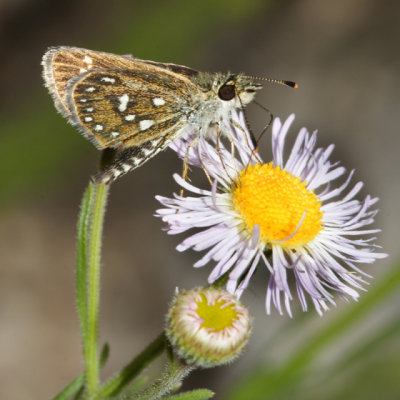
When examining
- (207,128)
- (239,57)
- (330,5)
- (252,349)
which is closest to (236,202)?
(207,128)

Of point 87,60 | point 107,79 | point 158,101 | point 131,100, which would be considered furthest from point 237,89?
point 87,60

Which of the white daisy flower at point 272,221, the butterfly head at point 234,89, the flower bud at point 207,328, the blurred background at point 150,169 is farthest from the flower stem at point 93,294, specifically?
the blurred background at point 150,169

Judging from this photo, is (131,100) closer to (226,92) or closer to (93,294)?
(226,92)

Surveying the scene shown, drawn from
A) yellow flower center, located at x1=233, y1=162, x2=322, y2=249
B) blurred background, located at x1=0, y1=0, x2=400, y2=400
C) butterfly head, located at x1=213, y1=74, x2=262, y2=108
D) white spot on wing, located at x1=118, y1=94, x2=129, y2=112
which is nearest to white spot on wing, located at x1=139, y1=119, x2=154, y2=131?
white spot on wing, located at x1=118, y1=94, x2=129, y2=112

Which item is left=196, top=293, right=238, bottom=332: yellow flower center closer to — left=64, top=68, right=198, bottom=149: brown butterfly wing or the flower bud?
the flower bud

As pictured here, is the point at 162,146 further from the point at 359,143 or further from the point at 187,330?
the point at 359,143

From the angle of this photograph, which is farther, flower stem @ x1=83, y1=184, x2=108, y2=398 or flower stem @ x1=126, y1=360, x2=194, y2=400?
flower stem @ x1=83, y1=184, x2=108, y2=398
